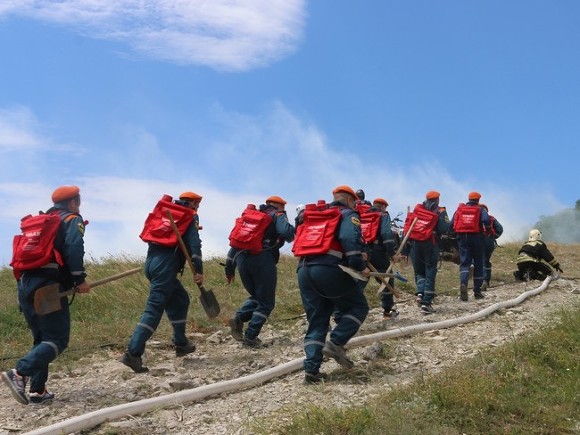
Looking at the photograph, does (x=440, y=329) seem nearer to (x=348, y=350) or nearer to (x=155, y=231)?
(x=348, y=350)

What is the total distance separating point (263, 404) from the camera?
22.3 feet

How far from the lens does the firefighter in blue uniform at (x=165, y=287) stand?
8.23 meters

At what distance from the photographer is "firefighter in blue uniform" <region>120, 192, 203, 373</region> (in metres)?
8.23

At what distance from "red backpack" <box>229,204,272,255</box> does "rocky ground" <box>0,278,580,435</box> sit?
1377 mm

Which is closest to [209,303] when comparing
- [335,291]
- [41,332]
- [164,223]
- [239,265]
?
[239,265]

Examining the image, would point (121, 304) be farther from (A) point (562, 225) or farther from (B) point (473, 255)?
(A) point (562, 225)

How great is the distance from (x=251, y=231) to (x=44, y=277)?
10.3 feet

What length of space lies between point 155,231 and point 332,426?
150 inches

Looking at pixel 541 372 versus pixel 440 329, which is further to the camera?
pixel 440 329

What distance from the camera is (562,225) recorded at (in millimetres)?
53625

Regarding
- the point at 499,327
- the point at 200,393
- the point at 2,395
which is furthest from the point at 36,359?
the point at 499,327

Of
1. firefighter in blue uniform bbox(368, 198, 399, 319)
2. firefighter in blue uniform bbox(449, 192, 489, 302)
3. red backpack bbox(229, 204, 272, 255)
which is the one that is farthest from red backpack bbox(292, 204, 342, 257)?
firefighter in blue uniform bbox(449, 192, 489, 302)

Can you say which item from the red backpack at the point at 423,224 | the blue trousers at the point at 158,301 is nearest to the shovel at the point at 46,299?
the blue trousers at the point at 158,301

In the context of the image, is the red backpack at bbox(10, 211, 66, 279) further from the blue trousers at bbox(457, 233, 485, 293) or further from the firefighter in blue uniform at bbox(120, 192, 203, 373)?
the blue trousers at bbox(457, 233, 485, 293)
